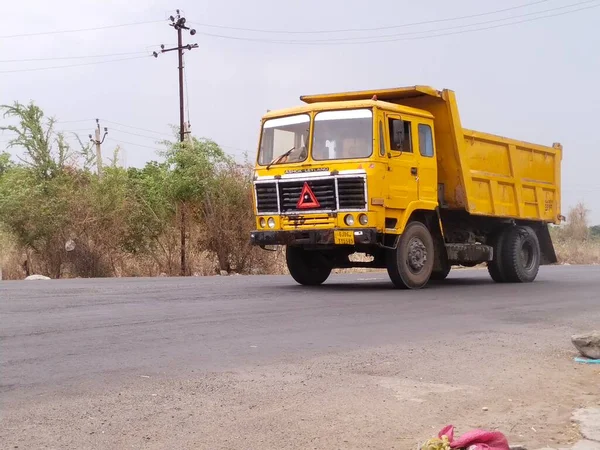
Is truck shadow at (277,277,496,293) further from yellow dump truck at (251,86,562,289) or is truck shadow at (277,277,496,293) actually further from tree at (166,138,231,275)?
tree at (166,138,231,275)

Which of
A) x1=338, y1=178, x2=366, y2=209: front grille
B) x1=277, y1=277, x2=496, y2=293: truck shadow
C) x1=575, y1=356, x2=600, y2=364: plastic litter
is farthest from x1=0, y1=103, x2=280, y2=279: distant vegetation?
x1=575, y1=356, x2=600, y2=364: plastic litter

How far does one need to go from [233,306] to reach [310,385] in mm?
4682

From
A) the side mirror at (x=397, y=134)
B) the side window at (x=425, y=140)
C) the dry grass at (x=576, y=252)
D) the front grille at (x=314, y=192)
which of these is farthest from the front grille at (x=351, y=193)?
the dry grass at (x=576, y=252)

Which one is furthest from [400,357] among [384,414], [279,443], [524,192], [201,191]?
[201,191]

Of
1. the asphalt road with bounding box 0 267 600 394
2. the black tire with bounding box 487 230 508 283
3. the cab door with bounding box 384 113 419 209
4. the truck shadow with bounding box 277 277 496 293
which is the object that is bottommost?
the asphalt road with bounding box 0 267 600 394

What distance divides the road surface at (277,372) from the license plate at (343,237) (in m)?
1.40

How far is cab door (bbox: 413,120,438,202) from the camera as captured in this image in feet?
44.9

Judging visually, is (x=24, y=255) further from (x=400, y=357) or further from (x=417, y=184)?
(x=400, y=357)

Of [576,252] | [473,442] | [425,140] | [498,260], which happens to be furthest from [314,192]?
[576,252]

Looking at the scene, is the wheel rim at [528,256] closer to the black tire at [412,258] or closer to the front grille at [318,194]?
the black tire at [412,258]

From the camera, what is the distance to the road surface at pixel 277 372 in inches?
187

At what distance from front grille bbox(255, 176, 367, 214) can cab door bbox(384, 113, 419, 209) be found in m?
0.59

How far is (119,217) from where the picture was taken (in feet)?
73.7

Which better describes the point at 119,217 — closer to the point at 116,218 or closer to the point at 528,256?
the point at 116,218
